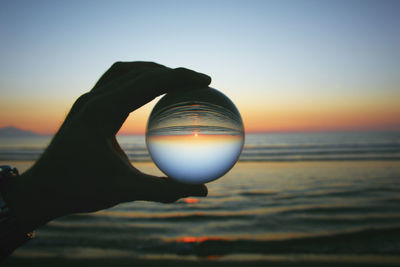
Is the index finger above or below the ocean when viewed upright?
above

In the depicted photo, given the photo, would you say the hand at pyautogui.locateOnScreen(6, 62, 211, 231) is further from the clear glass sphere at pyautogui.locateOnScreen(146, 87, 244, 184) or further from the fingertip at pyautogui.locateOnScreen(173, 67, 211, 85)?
the clear glass sphere at pyautogui.locateOnScreen(146, 87, 244, 184)

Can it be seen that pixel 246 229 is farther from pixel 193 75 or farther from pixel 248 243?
pixel 193 75

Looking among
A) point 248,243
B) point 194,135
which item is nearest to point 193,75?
point 194,135

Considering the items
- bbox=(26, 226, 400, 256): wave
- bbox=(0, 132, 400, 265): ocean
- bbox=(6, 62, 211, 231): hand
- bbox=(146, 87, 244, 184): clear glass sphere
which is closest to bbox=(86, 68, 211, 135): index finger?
bbox=(6, 62, 211, 231): hand

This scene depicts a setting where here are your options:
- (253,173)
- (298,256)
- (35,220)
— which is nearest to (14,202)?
(35,220)

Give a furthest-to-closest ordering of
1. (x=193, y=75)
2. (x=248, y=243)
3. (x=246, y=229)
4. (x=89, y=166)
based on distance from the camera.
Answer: (x=246, y=229) < (x=248, y=243) < (x=193, y=75) < (x=89, y=166)

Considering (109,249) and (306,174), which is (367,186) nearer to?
(306,174)
